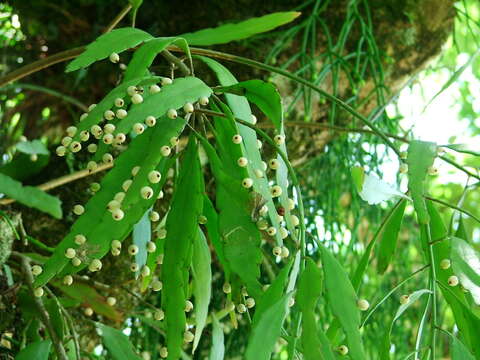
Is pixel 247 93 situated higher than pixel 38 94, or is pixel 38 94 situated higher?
pixel 38 94

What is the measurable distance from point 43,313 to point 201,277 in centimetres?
24

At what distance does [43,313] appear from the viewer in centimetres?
77

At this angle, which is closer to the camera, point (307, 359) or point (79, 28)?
point (307, 359)

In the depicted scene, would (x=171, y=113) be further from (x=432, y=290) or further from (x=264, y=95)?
(x=432, y=290)

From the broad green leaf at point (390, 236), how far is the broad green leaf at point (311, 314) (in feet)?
0.52

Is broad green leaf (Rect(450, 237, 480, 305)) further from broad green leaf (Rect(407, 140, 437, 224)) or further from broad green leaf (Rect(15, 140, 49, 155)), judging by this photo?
broad green leaf (Rect(15, 140, 49, 155))

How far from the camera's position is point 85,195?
3.58 ft

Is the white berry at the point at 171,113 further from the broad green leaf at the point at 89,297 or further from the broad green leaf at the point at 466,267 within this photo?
the broad green leaf at the point at 89,297

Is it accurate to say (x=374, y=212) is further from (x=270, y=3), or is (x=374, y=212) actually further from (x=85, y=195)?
(x=85, y=195)

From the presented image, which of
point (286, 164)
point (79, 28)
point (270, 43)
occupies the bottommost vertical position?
point (286, 164)

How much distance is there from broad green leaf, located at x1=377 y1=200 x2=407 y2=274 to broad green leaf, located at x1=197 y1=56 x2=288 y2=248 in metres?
0.15

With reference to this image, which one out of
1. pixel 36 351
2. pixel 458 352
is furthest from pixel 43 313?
pixel 458 352

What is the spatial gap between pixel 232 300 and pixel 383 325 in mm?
750

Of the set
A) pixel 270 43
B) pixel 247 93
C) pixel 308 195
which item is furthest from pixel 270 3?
pixel 247 93
